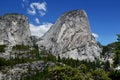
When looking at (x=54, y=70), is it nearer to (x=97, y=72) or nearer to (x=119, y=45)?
(x=119, y=45)

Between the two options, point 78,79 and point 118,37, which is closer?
point 118,37

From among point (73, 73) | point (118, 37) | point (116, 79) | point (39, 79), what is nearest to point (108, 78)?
point (116, 79)

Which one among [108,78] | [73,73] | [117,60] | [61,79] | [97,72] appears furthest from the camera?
[97,72]

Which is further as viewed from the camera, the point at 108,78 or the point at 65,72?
the point at 108,78

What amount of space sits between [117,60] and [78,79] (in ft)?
49.1

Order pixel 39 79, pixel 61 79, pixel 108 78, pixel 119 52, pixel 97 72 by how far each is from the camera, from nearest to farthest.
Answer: pixel 119 52 → pixel 61 79 → pixel 108 78 → pixel 97 72 → pixel 39 79

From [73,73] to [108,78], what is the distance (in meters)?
24.1

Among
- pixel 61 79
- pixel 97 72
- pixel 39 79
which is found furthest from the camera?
pixel 39 79

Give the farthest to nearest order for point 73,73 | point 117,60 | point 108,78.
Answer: point 108,78 < point 73,73 < point 117,60

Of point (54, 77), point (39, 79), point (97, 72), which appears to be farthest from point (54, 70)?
point (39, 79)

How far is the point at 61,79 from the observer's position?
8525 centimetres

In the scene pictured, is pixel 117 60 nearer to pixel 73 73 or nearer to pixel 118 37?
pixel 118 37

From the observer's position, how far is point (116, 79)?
99.6 m

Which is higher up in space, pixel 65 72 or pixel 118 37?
pixel 118 37
